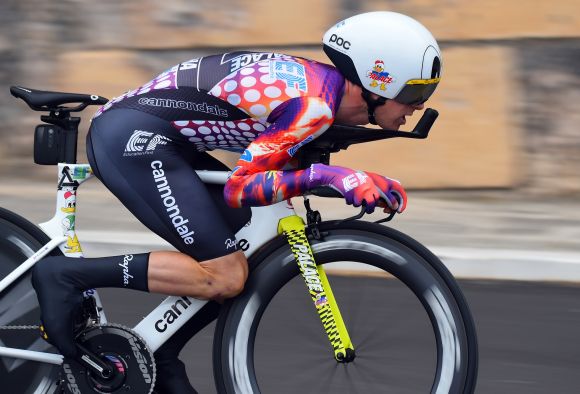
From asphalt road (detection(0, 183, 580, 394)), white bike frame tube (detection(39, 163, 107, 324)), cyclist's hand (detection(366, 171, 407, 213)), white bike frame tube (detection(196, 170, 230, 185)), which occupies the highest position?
cyclist's hand (detection(366, 171, 407, 213))

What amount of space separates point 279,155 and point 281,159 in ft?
0.11

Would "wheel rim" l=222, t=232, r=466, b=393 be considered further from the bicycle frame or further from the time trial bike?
the bicycle frame

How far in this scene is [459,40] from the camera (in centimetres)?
830

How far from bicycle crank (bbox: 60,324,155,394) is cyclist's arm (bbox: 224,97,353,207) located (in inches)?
26.0

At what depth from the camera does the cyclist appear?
394 cm

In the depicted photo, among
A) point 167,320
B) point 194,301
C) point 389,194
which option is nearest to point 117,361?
point 167,320

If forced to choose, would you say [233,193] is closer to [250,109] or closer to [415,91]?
[250,109]

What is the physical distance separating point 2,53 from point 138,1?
1.15 metres

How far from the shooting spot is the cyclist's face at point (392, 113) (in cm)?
411

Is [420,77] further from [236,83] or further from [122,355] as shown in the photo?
[122,355]

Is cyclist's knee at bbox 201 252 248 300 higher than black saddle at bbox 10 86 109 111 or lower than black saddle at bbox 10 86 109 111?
lower

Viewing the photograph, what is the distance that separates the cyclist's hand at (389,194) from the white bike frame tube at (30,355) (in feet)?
4.26

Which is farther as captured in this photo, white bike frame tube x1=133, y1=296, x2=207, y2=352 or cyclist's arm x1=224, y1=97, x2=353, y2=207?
white bike frame tube x1=133, y1=296, x2=207, y2=352

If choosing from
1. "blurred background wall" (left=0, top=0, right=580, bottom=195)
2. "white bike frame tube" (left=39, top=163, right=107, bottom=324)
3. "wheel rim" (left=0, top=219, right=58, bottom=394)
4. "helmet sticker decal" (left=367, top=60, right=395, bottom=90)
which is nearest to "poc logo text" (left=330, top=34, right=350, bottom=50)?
"helmet sticker decal" (left=367, top=60, right=395, bottom=90)
